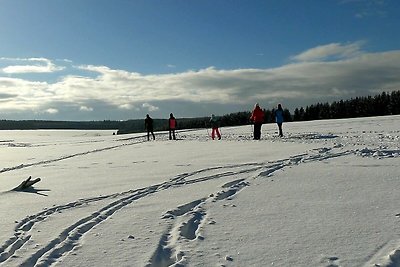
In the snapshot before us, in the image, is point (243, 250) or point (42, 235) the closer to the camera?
point (243, 250)

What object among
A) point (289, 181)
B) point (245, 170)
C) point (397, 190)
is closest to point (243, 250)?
point (397, 190)

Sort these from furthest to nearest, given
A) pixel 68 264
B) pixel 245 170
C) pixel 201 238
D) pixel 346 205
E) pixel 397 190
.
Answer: pixel 245 170 → pixel 397 190 → pixel 346 205 → pixel 201 238 → pixel 68 264

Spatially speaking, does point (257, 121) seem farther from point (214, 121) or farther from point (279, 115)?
point (214, 121)

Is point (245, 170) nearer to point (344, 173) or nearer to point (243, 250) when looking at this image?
point (344, 173)

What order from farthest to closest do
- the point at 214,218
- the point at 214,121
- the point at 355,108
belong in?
the point at 355,108
the point at 214,121
the point at 214,218

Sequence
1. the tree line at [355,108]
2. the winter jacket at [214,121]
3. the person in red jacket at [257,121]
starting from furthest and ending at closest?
the tree line at [355,108] → the winter jacket at [214,121] → the person in red jacket at [257,121]

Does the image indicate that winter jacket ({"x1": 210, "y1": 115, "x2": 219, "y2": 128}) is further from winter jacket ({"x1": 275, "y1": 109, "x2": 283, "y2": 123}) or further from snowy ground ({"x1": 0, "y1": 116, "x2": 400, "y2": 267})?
snowy ground ({"x1": 0, "y1": 116, "x2": 400, "y2": 267})

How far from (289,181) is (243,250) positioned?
4.59 meters

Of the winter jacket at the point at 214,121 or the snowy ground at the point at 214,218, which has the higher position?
the winter jacket at the point at 214,121

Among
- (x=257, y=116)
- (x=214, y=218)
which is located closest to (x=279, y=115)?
(x=257, y=116)

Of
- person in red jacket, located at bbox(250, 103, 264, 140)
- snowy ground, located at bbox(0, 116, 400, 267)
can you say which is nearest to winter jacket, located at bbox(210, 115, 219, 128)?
person in red jacket, located at bbox(250, 103, 264, 140)

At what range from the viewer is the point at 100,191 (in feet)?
31.7

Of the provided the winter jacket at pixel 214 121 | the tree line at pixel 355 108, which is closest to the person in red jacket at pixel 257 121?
the winter jacket at pixel 214 121

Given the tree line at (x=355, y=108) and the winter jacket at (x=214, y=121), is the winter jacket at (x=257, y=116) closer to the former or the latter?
the winter jacket at (x=214, y=121)
